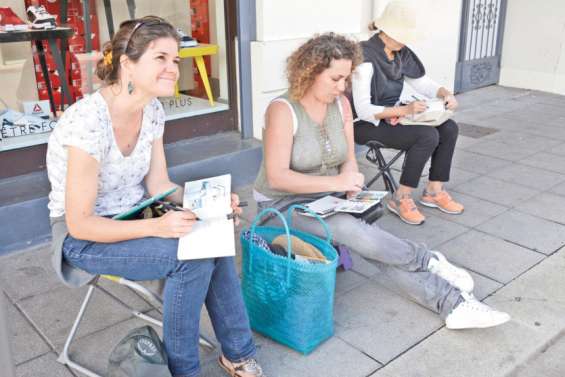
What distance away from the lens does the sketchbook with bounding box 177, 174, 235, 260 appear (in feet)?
6.66

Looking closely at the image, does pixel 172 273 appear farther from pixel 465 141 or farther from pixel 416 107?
pixel 465 141

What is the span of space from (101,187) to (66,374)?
0.80m

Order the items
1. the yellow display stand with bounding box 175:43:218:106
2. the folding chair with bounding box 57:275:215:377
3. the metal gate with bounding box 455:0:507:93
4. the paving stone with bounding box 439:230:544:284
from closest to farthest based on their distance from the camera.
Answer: the folding chair with bounding box 57:275:215:377 < the paving stone with bounding box 439:230:544:284 < the yellow display stand with bounding box 175:43:218:106 < the metal gate with bounding box 455:0:507:93

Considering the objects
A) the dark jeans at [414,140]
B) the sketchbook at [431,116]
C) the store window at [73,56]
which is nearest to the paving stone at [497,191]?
the dark jeans at [414,140]

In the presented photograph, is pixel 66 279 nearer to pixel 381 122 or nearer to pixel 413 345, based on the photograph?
pixel 413 345

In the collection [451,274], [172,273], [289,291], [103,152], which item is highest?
[103,152]

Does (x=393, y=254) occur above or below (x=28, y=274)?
above

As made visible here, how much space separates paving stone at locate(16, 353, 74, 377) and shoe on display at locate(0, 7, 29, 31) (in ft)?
7.92

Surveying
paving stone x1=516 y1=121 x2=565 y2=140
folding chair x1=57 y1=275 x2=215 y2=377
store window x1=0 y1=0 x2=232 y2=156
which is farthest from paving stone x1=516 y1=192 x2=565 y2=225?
folding chair x1=57 y1=275 x2=215 y2=377

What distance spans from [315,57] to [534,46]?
6.20 meters

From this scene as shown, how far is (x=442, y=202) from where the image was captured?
4.08 metres

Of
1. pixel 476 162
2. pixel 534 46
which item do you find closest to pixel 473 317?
pixel 476 162

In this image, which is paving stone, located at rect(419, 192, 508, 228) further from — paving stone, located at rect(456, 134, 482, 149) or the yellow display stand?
the yellow display stand

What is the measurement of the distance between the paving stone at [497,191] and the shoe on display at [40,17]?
3.18 meters
